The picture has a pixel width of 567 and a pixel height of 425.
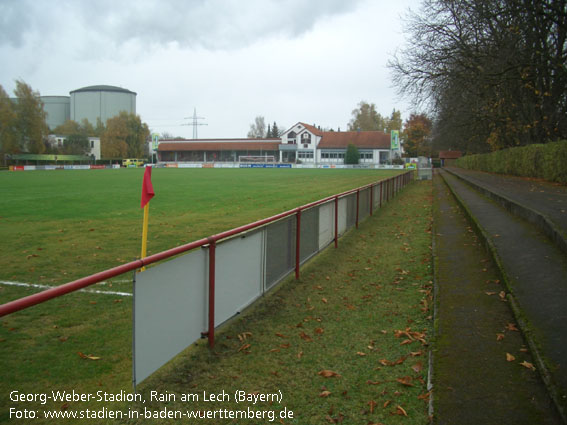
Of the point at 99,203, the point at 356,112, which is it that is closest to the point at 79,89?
the point at 356,112

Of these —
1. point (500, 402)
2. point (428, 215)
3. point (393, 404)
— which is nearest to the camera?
point (500, 402)

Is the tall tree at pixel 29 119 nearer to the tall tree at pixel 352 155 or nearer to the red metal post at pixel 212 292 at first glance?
the tall tree at pixel 352 155

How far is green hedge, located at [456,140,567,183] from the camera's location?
21234 millimetres

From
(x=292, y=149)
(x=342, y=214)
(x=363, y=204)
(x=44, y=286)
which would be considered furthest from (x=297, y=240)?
(x=292, y=149)

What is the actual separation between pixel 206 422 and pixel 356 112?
464 feet

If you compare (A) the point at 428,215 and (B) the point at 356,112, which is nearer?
(A) the point at 428,215

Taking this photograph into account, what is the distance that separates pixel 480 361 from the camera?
14.1 feet

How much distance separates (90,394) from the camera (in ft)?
13.0

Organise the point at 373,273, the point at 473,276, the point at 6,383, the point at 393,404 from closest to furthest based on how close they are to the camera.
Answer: the point at 393,404
the point at 6,383
the point at 473,276
the point at 373,273

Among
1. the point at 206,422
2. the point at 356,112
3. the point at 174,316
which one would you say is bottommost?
the point at 206,422

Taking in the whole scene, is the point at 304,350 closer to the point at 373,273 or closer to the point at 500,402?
the point at 500,402

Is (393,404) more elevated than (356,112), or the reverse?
(356,112)

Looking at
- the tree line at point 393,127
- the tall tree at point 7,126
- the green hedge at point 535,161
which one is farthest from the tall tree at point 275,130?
the green hedge at point 535,161

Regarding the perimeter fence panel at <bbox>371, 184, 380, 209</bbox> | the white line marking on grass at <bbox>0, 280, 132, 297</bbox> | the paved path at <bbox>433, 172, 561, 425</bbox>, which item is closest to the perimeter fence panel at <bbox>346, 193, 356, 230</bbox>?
the perimeter fence panel at <bbox>371, 184, 380, 209</bbox>
